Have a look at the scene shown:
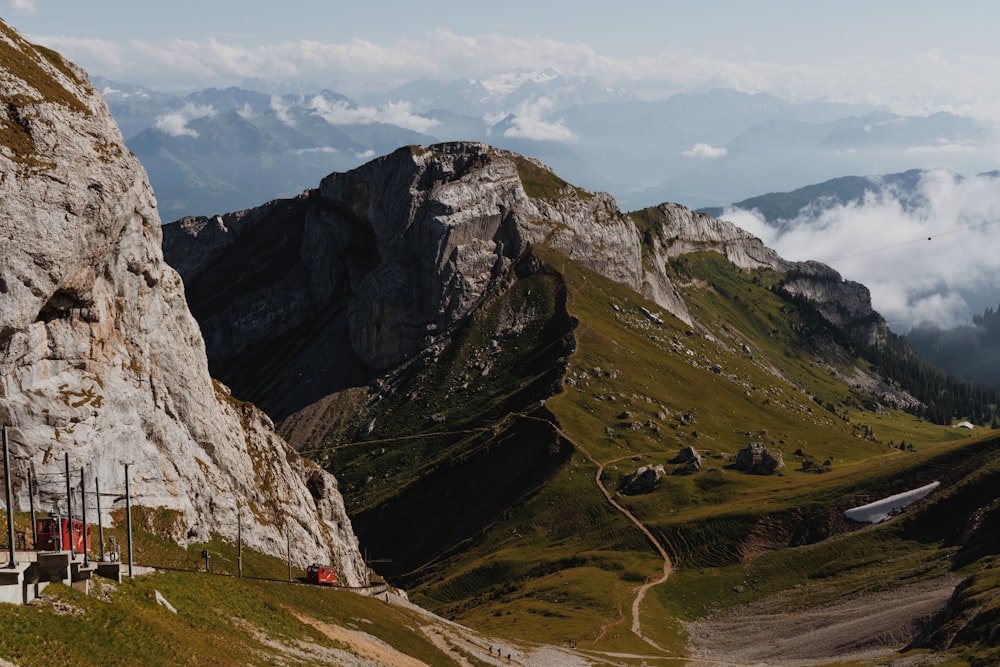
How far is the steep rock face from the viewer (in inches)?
3317

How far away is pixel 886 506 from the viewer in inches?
6009

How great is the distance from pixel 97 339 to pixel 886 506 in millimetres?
112715

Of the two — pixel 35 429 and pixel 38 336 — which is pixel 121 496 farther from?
pixel 38 336

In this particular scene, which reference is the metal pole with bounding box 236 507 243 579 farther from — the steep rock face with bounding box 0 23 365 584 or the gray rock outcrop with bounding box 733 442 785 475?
the gray rock outcrop with bounding box 733 442 785 475

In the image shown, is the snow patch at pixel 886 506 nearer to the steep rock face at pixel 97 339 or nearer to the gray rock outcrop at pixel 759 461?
the gray rock outcrop at pixel 759 461

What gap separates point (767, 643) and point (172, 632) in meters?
89.8

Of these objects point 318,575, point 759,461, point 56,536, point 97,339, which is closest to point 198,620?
point 56,536

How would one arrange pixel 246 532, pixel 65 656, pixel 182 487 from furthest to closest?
pixel 246 532, pixel 182 487, pixel 65 656

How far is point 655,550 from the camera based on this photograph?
16750cm

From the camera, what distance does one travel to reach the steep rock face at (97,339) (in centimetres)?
8425

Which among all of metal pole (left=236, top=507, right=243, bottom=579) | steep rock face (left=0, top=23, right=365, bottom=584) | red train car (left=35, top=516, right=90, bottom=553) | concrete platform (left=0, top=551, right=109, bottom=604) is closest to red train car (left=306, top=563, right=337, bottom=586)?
steep rock face (left=0, top=23, right=365, bottom=584)

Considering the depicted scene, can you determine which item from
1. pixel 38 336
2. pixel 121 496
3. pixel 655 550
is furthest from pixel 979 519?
pixel 38 336

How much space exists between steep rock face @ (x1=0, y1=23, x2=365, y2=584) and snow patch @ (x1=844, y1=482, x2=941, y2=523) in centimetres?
8141

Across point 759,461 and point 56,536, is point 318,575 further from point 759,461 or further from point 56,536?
point 759,461
